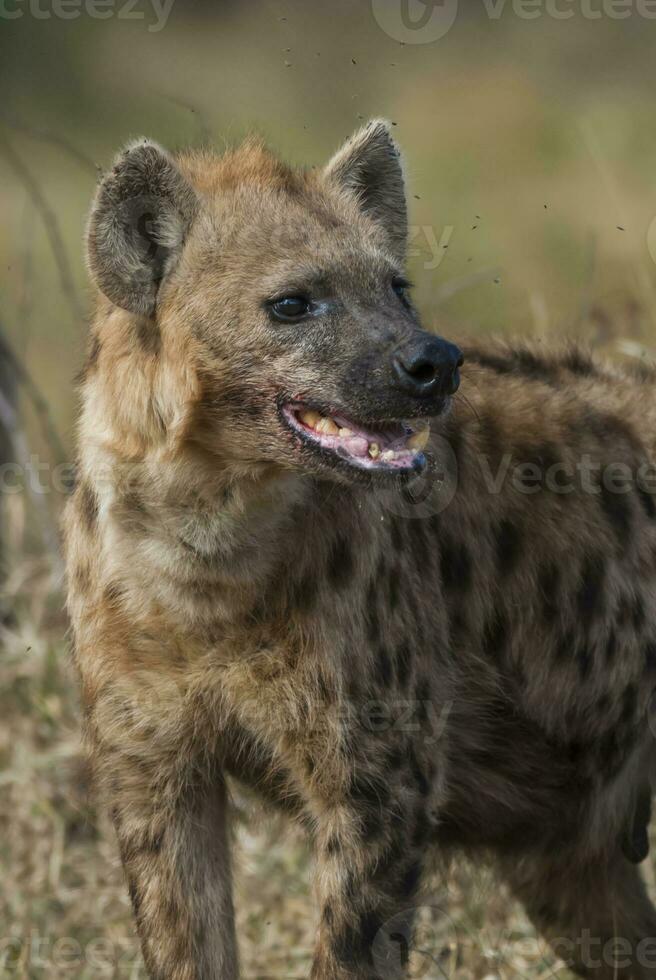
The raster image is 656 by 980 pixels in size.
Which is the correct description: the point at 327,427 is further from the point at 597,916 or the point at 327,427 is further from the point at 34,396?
the point at 34,396

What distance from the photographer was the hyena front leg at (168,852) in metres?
3.73

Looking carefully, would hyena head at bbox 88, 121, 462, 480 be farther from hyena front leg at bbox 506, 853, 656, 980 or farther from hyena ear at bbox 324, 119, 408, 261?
hyena front leg at bbox 506, 853, 656, 980

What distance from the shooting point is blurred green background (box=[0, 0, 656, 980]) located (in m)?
5.29

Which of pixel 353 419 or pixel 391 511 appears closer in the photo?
pixel 353 419

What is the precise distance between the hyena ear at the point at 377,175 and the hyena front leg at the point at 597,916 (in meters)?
1.83

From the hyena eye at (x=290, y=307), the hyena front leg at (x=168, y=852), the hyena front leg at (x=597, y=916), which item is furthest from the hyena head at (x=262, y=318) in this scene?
the hyena front leg at (x=597, y=916)

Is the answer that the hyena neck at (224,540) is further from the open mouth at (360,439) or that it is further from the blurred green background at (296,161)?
the blurred green background at (296,161)

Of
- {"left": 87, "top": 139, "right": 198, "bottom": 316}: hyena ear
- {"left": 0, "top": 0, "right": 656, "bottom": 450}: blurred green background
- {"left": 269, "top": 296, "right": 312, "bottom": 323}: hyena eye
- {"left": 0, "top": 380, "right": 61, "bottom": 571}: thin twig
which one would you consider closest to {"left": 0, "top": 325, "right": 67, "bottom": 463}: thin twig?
{"left": 0, "top": 380, "right": 61, "bottom": 571}: thin twig

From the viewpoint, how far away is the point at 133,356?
353 cm

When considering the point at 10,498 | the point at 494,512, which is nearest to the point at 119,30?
the point at 10,498

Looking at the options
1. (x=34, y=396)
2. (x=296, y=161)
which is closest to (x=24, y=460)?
(x=34, y=396)

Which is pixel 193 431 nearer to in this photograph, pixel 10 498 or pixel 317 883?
pixel 317 883

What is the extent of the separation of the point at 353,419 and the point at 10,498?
3607 mm

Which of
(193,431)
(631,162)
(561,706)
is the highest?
(193,431)
